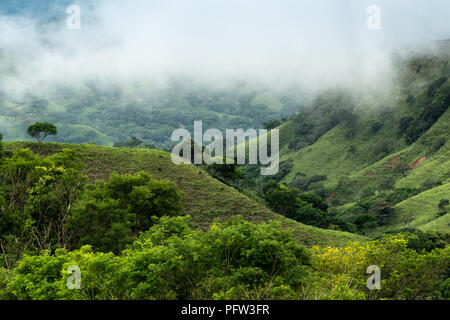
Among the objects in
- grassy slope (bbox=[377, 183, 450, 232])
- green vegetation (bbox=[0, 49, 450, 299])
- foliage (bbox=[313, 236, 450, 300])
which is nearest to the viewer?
green vegetation (bbox=[0, 49, 450, 299])

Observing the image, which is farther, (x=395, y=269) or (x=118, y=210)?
(x=118, y=210)

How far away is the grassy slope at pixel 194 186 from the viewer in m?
50.8

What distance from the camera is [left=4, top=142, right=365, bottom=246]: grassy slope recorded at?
1999 inches

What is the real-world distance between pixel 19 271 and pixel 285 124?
169402 mm

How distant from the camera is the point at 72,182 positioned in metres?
34.4

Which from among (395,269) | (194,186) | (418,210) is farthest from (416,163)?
(395,269)

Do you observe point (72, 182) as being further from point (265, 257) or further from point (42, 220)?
point (265, 257)

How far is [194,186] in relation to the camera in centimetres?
5888

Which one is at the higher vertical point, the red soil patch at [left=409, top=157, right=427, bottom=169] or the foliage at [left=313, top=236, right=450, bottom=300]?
the red soil patch at [left=409, top=157, right=427, bottom=169]

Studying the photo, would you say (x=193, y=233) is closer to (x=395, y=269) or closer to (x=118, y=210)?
(x=118, y=210)

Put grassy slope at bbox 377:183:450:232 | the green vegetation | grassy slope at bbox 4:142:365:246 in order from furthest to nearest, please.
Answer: grassy slope at bbox 377:183:450:232, grassy slope at bbox 4:142:365:246, the green vegetation

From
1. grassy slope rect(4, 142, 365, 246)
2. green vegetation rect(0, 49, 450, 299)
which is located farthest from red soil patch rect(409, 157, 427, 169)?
grassy slope rect(4, 142, 365, 246)

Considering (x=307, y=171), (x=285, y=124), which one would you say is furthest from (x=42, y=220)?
(x=285, y=124)

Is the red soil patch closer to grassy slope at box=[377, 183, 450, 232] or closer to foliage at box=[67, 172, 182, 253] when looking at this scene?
grassy slope at box=[377, 183, 450, 232]
